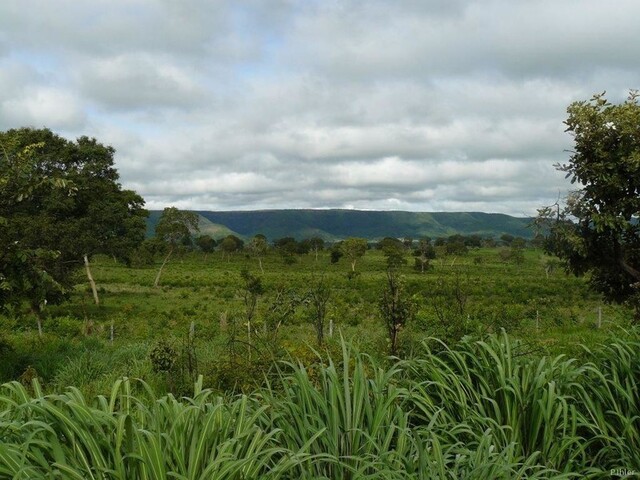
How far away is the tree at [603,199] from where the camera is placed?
36.0 feet

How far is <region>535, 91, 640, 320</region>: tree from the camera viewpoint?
36.0 feet

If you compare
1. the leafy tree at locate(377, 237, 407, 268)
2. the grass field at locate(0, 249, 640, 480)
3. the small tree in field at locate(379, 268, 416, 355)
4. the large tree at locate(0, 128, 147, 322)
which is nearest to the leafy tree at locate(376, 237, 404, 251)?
the leafy tree at locate(377, 237, 407, 268)

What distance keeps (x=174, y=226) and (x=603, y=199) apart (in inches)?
1815

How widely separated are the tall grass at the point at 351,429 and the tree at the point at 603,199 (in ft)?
24.0

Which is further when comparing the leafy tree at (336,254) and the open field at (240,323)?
the leafy tree at (336,254)

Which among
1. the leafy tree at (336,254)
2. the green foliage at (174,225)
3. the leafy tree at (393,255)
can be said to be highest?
the green foliage at (174,225)

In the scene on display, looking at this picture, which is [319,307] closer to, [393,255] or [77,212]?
[393,255]

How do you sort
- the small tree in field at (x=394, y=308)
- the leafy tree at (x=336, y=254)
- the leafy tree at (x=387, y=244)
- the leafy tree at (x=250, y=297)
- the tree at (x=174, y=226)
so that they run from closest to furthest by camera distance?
the small tree in field at (x=394, y=308) < the leafy tree at (x=250, y=297) < the tree at (x=174, y=226) < the leafy tree at (x=387, y=244) < the leafy tree at (x=336, y=254)

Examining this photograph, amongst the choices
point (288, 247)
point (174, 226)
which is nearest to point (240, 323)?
point (174, 226)

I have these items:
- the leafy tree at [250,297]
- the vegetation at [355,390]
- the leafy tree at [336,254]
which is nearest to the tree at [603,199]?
the vegetation at [355,390]

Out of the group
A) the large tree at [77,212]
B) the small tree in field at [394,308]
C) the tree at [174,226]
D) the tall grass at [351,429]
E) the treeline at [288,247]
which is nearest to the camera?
the tall grass at [351,429]

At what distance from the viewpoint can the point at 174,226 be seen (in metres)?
52.7

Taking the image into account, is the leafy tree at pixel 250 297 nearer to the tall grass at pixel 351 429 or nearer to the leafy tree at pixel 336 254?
the tall grass at pixel 351 429

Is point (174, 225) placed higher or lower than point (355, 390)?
higher
